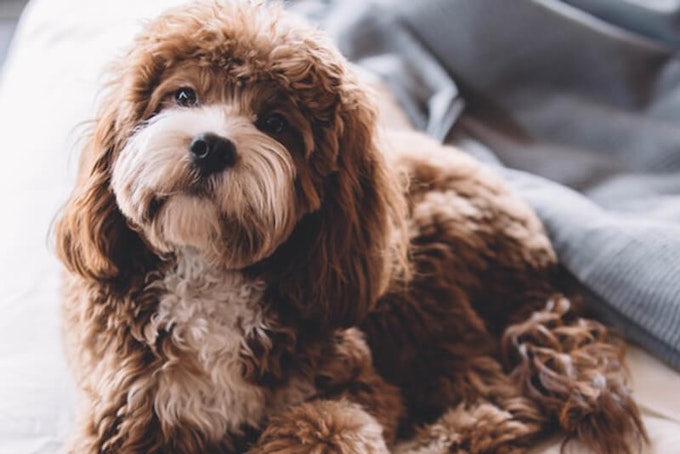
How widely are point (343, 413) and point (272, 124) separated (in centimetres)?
43

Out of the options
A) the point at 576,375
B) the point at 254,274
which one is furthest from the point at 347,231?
the point at 576,375

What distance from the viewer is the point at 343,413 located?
1.43 metres

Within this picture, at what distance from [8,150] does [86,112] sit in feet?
0.69

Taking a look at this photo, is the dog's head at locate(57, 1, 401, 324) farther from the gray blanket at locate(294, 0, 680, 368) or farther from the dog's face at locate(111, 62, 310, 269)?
the gray blanket at locate(294, 0, 680, 368)

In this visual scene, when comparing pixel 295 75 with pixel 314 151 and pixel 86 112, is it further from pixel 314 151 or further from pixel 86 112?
pixel 86 112

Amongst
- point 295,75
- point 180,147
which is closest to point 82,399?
point 180,147

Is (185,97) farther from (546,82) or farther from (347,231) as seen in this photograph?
(546,82)

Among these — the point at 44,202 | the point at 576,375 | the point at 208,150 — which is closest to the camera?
the point at 208,150

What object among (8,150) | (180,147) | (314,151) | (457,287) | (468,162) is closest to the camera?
(180,147)

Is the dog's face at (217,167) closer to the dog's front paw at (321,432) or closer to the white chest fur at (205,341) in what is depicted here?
the white chest fur at (205,341)

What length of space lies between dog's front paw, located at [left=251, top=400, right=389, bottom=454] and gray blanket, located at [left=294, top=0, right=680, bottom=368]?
2.42 feet

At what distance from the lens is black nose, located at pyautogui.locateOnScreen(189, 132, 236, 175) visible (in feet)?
4.09

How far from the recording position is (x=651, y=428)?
62.1 inches

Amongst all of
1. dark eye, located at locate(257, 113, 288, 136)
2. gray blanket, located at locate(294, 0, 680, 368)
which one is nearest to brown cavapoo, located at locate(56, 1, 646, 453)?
dark eye, located at locate(257, 113, 288, 136)
